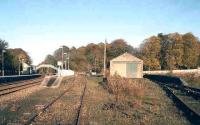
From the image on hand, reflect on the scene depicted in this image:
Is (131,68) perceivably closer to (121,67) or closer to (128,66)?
(128,66)

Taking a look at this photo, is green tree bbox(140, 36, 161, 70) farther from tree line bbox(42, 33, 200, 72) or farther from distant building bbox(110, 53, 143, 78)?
distant building bbox(110, 53, 143, 78)

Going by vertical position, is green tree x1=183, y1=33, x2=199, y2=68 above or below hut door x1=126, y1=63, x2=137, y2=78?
above

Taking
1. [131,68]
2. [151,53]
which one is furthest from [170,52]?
[131,68]

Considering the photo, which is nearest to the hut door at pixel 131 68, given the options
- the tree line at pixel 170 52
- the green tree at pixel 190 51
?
the tree line at pixel 170 52

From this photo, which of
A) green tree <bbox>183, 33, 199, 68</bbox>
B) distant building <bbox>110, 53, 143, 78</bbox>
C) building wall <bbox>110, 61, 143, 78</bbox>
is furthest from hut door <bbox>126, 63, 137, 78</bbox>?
green tree <bbox>183, 33, 199, 68</bbox>

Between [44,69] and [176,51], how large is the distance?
72.2 metres

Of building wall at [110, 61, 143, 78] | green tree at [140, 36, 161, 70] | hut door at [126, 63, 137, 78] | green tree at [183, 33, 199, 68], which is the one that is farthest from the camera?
green tree at [183, 33, 199, 68]

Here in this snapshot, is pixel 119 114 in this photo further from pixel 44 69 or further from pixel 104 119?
pixel 44 69

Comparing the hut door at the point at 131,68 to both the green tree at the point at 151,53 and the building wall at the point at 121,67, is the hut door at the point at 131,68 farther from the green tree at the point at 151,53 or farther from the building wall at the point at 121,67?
the green tree at the point at 151,53

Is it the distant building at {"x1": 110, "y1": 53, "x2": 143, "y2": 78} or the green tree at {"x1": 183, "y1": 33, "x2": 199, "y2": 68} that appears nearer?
the distant building at {"x1": 110, "y1": 53, "x2": 143, "y2": 78}

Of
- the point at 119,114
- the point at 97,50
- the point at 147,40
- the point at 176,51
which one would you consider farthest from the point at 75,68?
the point at 119,114

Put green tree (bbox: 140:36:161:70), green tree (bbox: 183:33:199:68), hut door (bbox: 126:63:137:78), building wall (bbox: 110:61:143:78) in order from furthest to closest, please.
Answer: green tree (bbox: 183:33:199:68) < green tree (bbox: 140:36:161:70) < hut door (bbox: 126:63:137:78) < building wall (bbox: 110:61:143:78)

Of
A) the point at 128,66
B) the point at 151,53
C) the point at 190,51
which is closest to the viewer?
the point at 128,66

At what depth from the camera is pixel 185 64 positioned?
389ft
